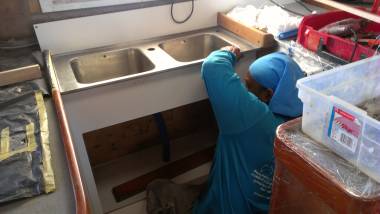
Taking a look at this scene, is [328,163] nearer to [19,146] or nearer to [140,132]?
[19,146]

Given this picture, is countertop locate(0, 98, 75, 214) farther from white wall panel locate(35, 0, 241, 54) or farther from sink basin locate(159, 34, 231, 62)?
sink basin locate(159, 34, 231, 62)

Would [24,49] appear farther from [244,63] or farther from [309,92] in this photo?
[309,92]

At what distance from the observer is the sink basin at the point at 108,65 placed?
1583 millimetres

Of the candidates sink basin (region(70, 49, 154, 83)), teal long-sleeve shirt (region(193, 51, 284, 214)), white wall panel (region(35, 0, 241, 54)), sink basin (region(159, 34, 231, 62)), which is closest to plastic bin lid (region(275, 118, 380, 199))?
teal long-sleeve shirt (region(193, 51, 284, 214))

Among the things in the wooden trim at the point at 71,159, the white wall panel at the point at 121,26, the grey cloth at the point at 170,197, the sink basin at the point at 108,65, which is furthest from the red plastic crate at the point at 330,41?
the wooden trim at the point at 71,159

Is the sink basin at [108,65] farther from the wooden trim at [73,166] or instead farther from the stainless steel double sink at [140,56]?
the wooden trim at [73,166]

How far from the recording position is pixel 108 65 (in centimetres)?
167

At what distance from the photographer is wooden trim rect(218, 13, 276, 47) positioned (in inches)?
60.9

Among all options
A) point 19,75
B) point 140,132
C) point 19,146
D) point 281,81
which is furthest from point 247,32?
point 19,146

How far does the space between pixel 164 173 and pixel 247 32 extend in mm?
997

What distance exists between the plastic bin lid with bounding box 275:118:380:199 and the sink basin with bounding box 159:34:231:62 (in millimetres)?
1009

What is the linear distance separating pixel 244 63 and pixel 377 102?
0.80m

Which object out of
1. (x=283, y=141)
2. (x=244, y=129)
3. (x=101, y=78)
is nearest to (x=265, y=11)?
(x=244, y=129)

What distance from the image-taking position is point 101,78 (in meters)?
1.68
